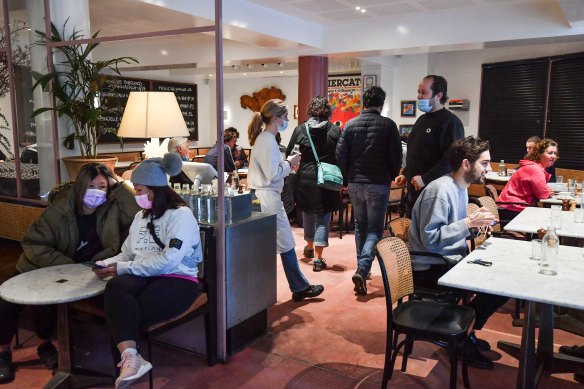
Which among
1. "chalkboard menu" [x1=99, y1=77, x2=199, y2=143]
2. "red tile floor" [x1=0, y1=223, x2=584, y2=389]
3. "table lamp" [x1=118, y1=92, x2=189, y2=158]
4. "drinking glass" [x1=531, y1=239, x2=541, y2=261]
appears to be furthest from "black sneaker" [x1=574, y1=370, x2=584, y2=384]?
"chalkboard menu" [x1=99, y1=77, x2=199, y2=143]

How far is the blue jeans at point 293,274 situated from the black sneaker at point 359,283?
1.35ft

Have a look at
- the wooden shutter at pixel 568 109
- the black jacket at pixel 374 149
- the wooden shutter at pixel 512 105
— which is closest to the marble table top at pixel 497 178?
the wooden shutter at pixel 568 109

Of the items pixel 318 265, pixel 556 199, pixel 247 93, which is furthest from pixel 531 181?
pixel 247 93

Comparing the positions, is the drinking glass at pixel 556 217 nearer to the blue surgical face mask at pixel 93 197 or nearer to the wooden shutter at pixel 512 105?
the blue surgical face mask at pixel 93 197

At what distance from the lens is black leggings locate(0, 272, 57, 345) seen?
8.84 ft

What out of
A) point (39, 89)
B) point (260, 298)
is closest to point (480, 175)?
point (260, 298)

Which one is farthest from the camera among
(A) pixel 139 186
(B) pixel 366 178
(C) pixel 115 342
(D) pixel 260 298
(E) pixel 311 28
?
(E) pixel 311 28

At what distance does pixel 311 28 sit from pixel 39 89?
3925 mm

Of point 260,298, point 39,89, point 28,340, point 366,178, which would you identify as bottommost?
point 28,340

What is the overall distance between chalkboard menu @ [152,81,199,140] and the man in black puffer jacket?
336 inches

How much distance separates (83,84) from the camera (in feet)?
11.8

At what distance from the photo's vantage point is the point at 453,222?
274cm

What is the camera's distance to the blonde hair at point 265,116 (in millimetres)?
3502

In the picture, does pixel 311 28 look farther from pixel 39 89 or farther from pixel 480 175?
pixel 480 175
